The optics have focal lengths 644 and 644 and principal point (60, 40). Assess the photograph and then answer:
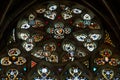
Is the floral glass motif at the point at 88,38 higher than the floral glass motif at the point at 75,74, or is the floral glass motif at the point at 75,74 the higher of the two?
the floral glass motif at the point at 88,38

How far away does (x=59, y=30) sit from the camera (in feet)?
53.5

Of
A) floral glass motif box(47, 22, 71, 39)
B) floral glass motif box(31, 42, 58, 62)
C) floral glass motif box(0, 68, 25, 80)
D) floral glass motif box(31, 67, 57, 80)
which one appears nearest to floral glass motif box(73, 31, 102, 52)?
floral glass motif box(47, 22, 71, 39)

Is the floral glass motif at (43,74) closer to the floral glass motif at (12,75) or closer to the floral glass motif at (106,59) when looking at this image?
the floral glass motif at (12,75)

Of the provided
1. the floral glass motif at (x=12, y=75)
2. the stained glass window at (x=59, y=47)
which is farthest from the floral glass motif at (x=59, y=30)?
the floral glass motif at (x=12, y=75)

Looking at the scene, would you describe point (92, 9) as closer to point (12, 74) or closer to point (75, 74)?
point (75, 74)

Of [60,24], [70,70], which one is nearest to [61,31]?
[60,24]

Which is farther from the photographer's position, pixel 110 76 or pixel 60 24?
pixel 60 24

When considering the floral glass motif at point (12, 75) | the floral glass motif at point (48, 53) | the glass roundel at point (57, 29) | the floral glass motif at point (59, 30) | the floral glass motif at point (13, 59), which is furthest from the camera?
the floral glass motif at point (59, 30)

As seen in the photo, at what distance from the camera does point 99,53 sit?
1588 centimetres

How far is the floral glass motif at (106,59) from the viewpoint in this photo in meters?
15.7

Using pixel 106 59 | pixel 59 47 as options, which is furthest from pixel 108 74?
pixel 59 47

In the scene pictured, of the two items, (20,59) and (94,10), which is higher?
(94,10)

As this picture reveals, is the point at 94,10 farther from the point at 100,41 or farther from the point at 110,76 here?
the point at 110,76

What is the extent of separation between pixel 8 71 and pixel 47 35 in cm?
147
